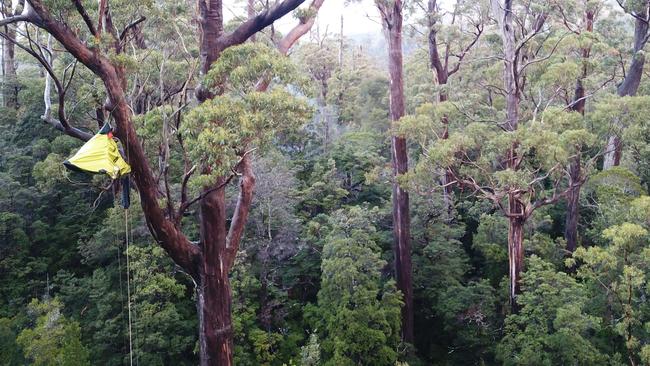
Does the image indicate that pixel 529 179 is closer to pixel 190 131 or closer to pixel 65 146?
pixel 190 131

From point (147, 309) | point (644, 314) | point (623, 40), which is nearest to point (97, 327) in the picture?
point (147, 309)

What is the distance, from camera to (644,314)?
775 centimetres

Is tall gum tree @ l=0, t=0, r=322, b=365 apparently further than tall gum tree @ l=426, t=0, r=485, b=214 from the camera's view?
No

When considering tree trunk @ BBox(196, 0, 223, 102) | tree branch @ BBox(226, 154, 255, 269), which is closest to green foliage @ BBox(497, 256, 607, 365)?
tree branch @ BBox(226, 154, 255, 269)

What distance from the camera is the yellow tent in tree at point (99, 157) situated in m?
4.32

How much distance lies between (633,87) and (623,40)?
5.08 feet

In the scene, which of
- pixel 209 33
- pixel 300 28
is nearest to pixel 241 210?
pixel 209 33

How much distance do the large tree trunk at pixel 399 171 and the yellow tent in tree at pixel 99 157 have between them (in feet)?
19.8

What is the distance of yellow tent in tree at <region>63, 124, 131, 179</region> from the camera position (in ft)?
14.2

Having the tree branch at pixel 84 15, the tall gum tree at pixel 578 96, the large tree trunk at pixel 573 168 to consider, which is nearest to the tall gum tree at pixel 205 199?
the tree branch at pixel 84 15

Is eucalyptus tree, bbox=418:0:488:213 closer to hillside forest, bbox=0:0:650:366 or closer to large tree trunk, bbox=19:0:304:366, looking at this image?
hillside forest, bbox=0:0:650:366

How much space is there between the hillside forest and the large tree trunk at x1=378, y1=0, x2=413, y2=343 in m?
0.04

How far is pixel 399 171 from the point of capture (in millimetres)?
9906

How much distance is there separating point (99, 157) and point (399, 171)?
21.0 feet
